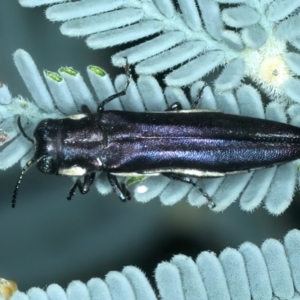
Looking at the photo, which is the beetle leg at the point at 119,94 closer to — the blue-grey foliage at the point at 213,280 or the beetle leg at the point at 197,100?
the beetle leg at the point at 197,100

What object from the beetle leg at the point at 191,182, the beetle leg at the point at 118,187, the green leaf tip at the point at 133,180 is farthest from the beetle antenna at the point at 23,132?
the beetle leg at the point at 191,182

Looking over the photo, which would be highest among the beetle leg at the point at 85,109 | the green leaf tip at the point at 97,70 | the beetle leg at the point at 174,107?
the green leaf tip at the point at 97,70

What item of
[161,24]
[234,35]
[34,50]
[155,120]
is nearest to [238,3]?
[234,35]

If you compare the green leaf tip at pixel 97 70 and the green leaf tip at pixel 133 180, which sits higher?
the green leaf tip at pixel 97 70

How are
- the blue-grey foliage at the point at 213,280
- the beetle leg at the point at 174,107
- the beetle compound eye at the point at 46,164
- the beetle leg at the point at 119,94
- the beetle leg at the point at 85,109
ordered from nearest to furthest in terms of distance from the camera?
the blue-grey foliage at the point at 213,280, the beetle leg at the point at 119,94, the beetle leg at the point at 174,107, the beetle leg at the point at 85,109, the beetle compound eye at the point at 46,164

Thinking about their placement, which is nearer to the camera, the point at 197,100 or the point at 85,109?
the point at 197,100

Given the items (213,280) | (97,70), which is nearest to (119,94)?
(97,70)

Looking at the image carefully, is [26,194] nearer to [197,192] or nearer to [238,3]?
[197,192]

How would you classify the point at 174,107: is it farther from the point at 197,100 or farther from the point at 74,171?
the point at 74,171
